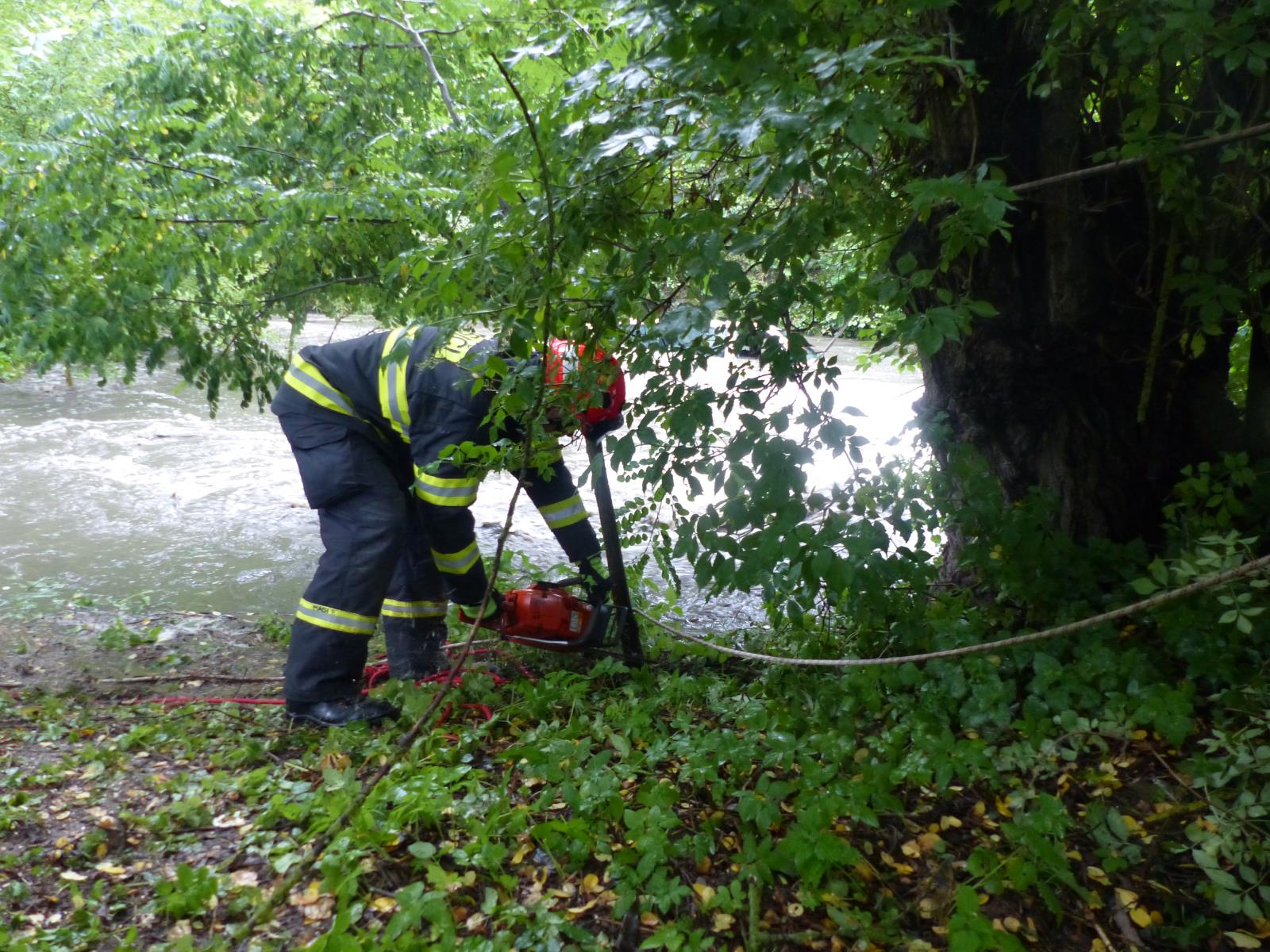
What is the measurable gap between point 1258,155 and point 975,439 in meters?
1.31

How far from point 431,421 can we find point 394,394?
220mm

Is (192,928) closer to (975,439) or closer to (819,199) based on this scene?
(819,199)

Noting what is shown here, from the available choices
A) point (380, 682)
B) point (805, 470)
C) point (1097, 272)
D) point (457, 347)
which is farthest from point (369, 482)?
point (1097, 272)

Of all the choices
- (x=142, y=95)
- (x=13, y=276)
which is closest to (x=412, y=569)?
(x=13, y=276)

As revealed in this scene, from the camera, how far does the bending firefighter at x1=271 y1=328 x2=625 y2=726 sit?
3.31 m

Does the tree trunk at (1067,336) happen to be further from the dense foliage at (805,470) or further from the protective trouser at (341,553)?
the protective trouser at (341,553)

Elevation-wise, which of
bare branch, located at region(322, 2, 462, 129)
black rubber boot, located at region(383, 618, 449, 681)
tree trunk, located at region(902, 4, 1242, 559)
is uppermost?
bare branch, located at region(322, 2, 462, 129)

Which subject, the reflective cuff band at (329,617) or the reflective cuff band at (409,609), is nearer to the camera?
the reflective cuff band at (329,617)

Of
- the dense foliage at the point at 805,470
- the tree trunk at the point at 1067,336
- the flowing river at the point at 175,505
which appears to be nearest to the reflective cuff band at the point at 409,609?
the dense foliage at the point at 805,470

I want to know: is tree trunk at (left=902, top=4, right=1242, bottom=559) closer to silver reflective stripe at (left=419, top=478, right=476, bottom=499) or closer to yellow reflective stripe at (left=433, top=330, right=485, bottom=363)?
yellow reflective stripe at (left=433, top=330, right=485, bottom=363)

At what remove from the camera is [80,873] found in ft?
8.01

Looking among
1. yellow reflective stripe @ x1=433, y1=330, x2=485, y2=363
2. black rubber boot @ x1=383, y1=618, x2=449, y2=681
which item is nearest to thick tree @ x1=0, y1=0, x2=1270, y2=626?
yellow reflective stripe @ x1=433, y1=330, x2=485, y2=363

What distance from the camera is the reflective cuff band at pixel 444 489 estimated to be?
3303 mm

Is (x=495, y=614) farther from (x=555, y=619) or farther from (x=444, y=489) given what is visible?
(x=444, y=489)
